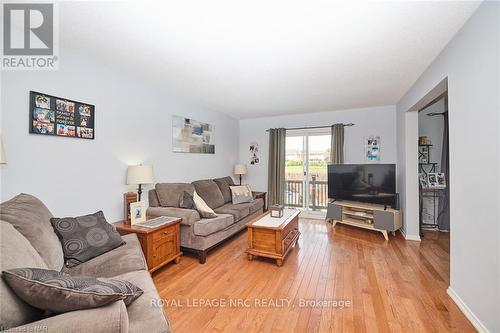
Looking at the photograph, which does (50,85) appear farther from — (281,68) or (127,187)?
(281,68)

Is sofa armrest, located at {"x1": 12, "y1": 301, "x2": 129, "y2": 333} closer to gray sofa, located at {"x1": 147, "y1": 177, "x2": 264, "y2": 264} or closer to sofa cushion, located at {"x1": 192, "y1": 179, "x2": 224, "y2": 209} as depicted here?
gray sofa, located at {"x1": 147, "y1": 177, "x2": 264, "y2": 264}

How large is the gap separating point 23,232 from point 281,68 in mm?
2750

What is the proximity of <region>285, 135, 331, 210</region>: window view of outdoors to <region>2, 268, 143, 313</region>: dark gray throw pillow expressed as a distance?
4.67 m

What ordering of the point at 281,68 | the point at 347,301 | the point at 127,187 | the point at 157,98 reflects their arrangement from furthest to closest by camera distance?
the point at 157,98
the point at 127,187
the point at 281,68
the point at 347,301

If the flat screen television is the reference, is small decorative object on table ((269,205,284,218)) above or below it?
below

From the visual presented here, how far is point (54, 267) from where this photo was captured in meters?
1.45

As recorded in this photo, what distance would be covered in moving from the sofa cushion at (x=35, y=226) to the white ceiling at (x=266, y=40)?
58.5 inches

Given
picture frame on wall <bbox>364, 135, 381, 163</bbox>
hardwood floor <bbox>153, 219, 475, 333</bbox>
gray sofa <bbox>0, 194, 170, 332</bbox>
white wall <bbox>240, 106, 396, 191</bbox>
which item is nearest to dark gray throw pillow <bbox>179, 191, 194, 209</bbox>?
hardwood floor <bbox>153, 219, 475, 333</bbox>

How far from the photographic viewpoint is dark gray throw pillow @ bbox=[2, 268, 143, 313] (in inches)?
34.6

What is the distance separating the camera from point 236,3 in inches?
62.4

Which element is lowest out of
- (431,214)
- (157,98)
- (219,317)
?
(219,317)

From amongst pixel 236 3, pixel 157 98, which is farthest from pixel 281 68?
pixel 157 98

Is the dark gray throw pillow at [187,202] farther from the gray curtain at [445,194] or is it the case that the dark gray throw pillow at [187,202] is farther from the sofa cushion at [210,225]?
the gray curtain at [445,194]

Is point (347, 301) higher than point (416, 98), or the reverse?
point (416, 98)
